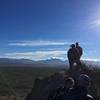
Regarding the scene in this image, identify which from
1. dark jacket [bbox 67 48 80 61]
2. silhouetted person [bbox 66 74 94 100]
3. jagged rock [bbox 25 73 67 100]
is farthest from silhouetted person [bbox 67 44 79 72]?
silhouetted person [bbox 66 74 94 100]

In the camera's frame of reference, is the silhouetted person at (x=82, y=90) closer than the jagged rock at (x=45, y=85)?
Yes

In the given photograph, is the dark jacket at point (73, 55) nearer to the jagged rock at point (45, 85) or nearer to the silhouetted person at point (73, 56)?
the silhouetted person at point (73, 56)

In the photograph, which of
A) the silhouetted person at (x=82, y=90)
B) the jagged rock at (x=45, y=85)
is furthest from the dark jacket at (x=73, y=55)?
the silhouetted person at (x=82, y=90)

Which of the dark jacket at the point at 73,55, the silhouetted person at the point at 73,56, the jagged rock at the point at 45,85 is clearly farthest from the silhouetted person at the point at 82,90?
the dark jacket at the point at 73,55

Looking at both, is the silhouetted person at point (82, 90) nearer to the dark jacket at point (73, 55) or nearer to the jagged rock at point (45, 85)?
the jagged rock at point (45, 85)

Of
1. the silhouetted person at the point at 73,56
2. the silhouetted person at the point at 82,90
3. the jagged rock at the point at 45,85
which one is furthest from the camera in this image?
the silhouetted person at the point at 73,56

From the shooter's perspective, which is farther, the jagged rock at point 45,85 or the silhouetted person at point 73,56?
the silhouetted person at point 73,56

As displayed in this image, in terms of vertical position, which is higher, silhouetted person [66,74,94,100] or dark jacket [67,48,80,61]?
dark jacket [67,48,80,61]

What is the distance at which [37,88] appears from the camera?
62.5 feet

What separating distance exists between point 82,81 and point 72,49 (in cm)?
1173

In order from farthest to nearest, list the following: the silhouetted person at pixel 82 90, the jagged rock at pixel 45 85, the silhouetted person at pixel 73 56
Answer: the silhouetted person at pixel 73 56
the jagged rock at pixel 45 85
the silhouetted person at pixel 82 90

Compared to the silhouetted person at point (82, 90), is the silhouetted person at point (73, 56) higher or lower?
higher

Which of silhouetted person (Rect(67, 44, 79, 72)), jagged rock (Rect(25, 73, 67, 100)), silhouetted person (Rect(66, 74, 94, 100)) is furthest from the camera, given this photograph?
silhouetted person (Rect(67, 44, 79, 72))

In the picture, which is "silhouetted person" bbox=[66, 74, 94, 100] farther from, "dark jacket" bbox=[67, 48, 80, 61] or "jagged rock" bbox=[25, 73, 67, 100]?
"dark jacket" bbox=[67, 48, 80, 61]
